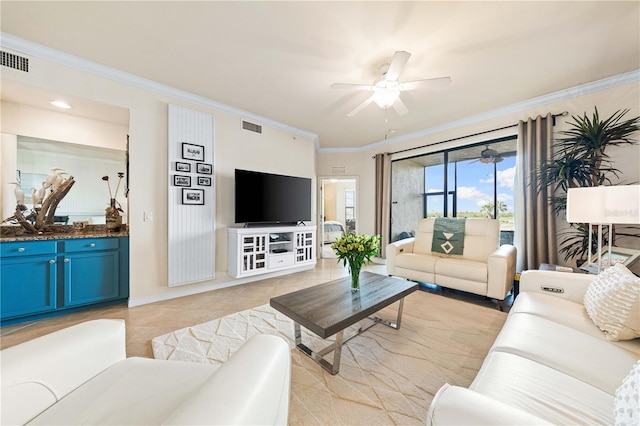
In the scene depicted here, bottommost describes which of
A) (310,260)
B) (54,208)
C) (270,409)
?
(310,260)

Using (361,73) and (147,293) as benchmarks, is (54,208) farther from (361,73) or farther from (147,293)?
(361,73)

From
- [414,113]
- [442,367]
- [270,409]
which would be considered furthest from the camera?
[414,113]

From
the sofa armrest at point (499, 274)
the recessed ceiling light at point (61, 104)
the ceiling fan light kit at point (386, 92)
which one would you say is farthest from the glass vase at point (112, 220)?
the sofa armrest at point (499, 274)

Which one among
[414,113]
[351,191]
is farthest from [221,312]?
[351,191]

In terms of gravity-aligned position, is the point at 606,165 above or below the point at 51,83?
below

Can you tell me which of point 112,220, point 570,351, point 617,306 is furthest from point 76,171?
point 617,306

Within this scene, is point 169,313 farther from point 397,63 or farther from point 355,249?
point 397,63

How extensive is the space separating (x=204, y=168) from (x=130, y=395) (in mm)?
2851

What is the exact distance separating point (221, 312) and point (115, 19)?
9.26 feet

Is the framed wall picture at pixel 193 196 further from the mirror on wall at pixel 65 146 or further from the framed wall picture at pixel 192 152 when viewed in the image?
the mirror on wall at pixel 65 146

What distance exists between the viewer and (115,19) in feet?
6.15

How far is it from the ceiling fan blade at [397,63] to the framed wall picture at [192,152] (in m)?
2.52

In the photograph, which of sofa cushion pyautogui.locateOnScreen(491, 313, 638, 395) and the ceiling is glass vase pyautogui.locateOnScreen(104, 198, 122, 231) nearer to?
the ceiling

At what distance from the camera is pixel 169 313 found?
253 cm
